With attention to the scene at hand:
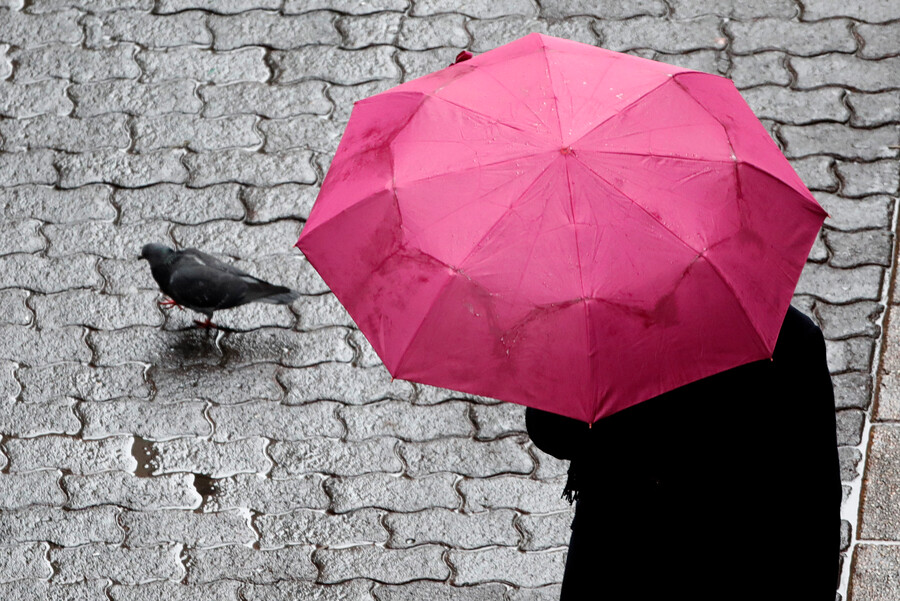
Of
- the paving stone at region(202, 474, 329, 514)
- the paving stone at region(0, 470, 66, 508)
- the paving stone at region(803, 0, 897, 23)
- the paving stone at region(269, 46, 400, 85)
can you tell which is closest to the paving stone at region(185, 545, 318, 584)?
the paving stone at region(202, 474, 329, 514)

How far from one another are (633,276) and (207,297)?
2661 mm

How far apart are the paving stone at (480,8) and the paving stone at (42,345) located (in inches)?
108

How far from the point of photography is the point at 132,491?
4.06 m

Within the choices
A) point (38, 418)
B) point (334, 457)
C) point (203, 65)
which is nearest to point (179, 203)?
point (203, 65)

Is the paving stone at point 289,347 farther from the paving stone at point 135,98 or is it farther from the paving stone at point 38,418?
the paving stone at point 135,98

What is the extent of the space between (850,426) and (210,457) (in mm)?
2561

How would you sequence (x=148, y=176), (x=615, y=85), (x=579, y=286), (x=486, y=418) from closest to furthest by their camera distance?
(x=579, y=286) < (x=615, y=85) < (x=486, y=418) < (x=148, y=176)

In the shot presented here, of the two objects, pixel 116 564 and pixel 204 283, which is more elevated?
pixel 204 283

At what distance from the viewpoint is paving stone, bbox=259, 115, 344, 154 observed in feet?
17.5

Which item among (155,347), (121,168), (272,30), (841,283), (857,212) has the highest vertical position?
(272,30)

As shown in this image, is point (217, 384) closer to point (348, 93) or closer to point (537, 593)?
point (537, 593)

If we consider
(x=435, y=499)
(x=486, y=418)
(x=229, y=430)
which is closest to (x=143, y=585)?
(x=229, y=430)

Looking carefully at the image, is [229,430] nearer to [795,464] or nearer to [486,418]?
[486,418]

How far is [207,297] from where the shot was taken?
4.36 m
